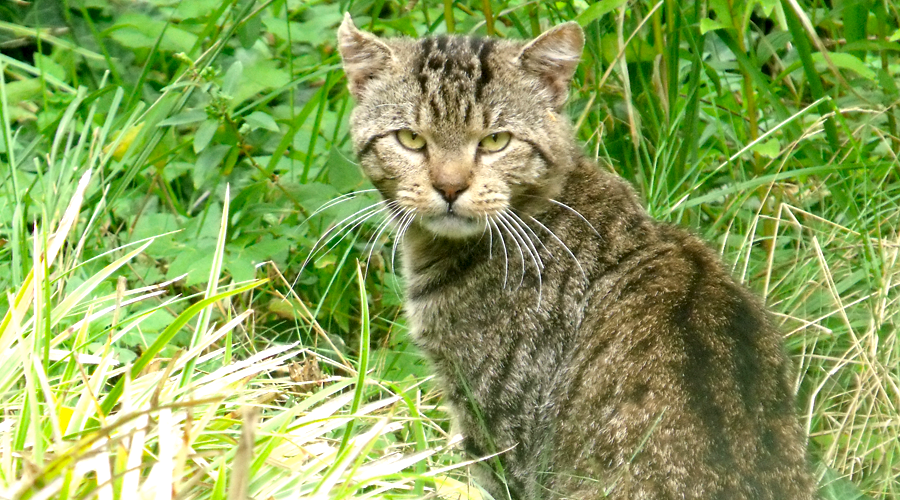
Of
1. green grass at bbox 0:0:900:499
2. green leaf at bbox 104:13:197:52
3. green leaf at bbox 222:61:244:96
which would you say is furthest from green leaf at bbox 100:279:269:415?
green leaf at bbox 104:13:197:52

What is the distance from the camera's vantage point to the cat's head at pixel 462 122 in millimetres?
3334

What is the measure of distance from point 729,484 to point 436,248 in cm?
140

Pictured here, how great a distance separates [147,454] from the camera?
8.14ft

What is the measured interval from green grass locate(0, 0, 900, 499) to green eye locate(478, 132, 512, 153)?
0.61 metres

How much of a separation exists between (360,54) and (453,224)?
794 mm

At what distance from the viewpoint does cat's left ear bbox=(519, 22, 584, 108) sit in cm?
345

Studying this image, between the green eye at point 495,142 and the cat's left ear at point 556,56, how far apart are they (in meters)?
0.28

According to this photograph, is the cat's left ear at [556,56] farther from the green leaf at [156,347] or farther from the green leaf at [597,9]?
the green leaf at [156,347]

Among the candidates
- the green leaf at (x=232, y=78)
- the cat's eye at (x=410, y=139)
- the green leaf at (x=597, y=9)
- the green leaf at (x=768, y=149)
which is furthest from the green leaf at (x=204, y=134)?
the green leaf at (x=768, y=149)

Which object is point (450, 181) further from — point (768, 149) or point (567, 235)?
point (768, 149)

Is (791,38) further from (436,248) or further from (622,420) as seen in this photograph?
(622,420)

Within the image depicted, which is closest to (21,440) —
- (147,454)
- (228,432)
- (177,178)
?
(147,454)

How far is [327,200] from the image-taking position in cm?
396

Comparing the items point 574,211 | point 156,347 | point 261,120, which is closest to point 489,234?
point 574,211
